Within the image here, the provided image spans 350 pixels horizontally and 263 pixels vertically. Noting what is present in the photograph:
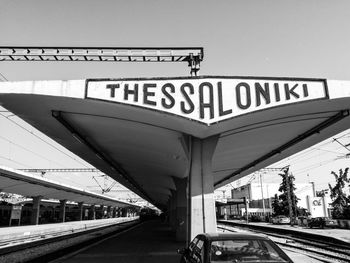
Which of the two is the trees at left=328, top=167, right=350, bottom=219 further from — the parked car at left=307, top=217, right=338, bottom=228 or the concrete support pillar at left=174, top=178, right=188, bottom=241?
the concrete support pillar at left=174, top=178, right=188, bottom=241

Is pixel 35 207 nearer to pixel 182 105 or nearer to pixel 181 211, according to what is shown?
pixel 181 211

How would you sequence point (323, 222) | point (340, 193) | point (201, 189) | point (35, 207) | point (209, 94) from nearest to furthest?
point (209, 94), point (201, 189), point (323, 222), point (35, 207), point (340, 193)

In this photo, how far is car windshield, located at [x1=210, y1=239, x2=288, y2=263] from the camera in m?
5.44

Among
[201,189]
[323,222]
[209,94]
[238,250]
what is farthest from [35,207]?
[238,250]

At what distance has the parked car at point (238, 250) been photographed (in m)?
5.46

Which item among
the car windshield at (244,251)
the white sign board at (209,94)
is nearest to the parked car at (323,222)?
the white sign board at (209,94)

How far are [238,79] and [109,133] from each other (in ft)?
19.3

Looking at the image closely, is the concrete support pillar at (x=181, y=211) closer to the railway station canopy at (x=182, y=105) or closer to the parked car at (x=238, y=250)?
the railway station canopy at (x=182, y=105)

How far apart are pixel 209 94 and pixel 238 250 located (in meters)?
5.14

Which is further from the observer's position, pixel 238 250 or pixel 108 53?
pixel 108 53

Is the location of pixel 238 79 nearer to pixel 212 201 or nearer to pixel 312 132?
pixel 212 201

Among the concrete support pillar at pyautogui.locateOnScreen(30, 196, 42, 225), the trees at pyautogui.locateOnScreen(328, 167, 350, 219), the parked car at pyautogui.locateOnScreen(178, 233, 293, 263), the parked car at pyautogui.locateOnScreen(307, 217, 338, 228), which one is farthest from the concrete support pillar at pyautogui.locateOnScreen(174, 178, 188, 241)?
the trees at pyautogui.locateOnScreen(328, 167, 350, 219)

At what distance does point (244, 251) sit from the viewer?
5.94 metres

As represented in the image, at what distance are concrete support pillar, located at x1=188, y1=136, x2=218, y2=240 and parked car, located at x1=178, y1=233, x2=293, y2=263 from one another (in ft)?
13.9
